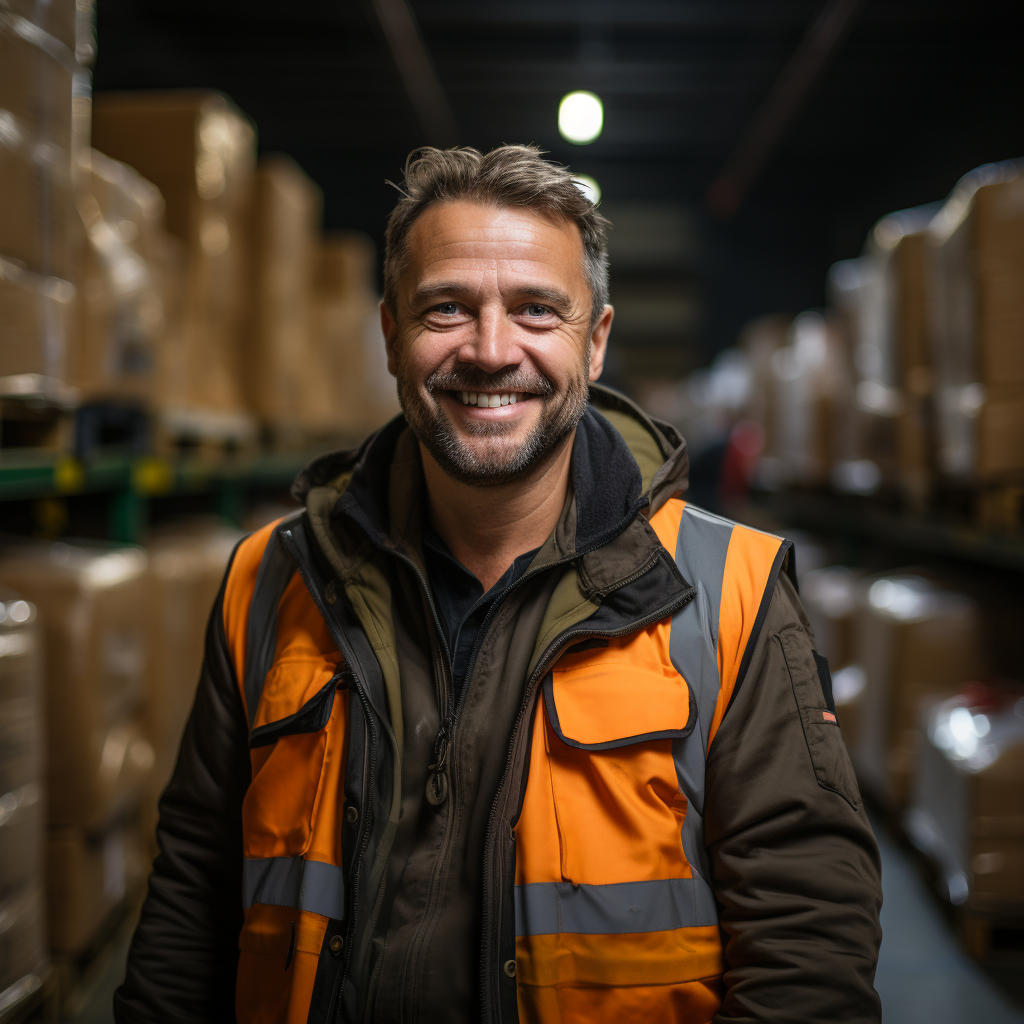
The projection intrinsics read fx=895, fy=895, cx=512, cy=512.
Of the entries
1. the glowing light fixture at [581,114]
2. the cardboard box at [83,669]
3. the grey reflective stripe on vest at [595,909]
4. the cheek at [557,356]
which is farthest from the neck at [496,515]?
the glowing light fixture at [581,114]

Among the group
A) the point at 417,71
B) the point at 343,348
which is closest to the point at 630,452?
the point at 343,348

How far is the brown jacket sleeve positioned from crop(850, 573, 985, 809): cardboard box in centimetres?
241

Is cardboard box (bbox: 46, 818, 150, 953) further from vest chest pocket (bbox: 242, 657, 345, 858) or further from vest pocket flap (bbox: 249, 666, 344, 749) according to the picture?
vest pocket flap (bbox: 249, 666, 344, 749)

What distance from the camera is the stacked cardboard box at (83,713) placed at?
259 cm

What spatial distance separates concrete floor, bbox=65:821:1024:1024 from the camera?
270 cm

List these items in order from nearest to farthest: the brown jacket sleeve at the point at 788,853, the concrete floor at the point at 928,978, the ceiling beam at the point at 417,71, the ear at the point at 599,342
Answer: the brown jacket sleeve at the point at 788,853 → the ear at the point at 599,342 → the concrete floor at the point at 928,978 → the ceiling beam at the point at 417,71

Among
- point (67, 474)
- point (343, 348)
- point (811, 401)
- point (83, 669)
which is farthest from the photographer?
point (343, 348)

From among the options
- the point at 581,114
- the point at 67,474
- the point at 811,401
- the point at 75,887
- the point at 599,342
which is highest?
the point at 581,114

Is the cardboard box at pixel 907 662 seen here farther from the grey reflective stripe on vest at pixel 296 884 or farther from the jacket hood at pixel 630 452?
the grey reflective stripe on vest at pixel 296 884

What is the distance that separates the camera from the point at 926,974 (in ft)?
9.63

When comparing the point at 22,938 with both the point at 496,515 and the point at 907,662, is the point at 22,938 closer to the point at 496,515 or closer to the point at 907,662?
the point at 496,515

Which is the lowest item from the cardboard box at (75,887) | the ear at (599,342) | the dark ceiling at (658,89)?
the cardboard box at (75,887)

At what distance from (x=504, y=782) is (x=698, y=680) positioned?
0.36 metres

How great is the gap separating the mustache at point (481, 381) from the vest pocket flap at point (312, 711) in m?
0.55
